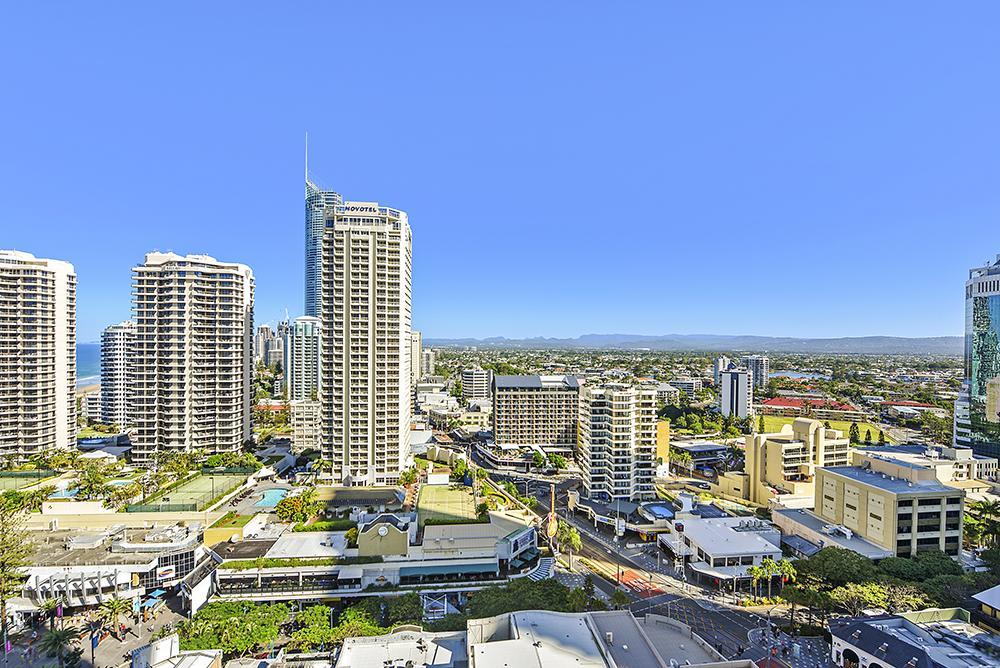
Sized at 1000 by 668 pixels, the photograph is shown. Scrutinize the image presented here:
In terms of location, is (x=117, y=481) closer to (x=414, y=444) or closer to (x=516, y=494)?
(x=414, y=444)

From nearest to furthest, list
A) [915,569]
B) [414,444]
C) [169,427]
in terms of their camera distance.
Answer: [915,569] → [169,427] → [414,444]

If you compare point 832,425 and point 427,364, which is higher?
point 427,364

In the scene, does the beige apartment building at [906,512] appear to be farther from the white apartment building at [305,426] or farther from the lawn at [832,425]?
the white apartment building at [305,426]

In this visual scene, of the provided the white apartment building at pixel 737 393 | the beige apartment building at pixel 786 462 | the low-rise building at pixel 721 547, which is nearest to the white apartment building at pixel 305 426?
the low-rise building at pixel 721 547

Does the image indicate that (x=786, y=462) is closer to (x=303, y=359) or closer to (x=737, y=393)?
(x=737, y=393)

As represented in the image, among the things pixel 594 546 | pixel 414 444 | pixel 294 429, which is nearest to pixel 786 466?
pixel 594 546

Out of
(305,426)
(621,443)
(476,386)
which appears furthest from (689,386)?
(305,426)

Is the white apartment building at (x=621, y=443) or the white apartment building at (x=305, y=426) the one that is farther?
the white apartment building at (x=305, y=426)
